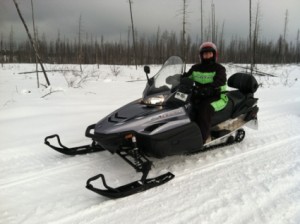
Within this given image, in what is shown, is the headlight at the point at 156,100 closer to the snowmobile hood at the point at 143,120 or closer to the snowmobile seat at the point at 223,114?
the snowmobile hood at the point at 143,120

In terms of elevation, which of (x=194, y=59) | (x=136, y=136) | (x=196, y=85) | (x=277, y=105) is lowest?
(x=194, y=59)

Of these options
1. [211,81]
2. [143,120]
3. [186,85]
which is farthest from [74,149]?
[211,81]

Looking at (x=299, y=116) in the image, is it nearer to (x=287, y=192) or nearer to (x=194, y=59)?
(x=287, y=192)

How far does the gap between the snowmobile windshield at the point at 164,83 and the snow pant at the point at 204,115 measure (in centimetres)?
40

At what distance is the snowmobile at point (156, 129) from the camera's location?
3.31m

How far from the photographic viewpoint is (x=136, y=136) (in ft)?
11.0

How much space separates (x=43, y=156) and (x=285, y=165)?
3065mm

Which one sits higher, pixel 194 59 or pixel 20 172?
pixel 20 172

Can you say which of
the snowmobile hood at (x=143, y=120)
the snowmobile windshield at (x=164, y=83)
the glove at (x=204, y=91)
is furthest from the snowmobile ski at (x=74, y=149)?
the glove at (x=204, y=91)

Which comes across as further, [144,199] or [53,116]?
[53,116]

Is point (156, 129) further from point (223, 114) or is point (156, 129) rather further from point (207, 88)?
point (223, 114)

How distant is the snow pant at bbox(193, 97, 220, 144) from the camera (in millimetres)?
3791

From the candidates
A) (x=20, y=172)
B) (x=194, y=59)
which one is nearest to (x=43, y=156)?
(x=20, y=172)

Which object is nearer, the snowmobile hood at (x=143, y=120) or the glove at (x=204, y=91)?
the snowmobile hood at (x=143, y=120)
